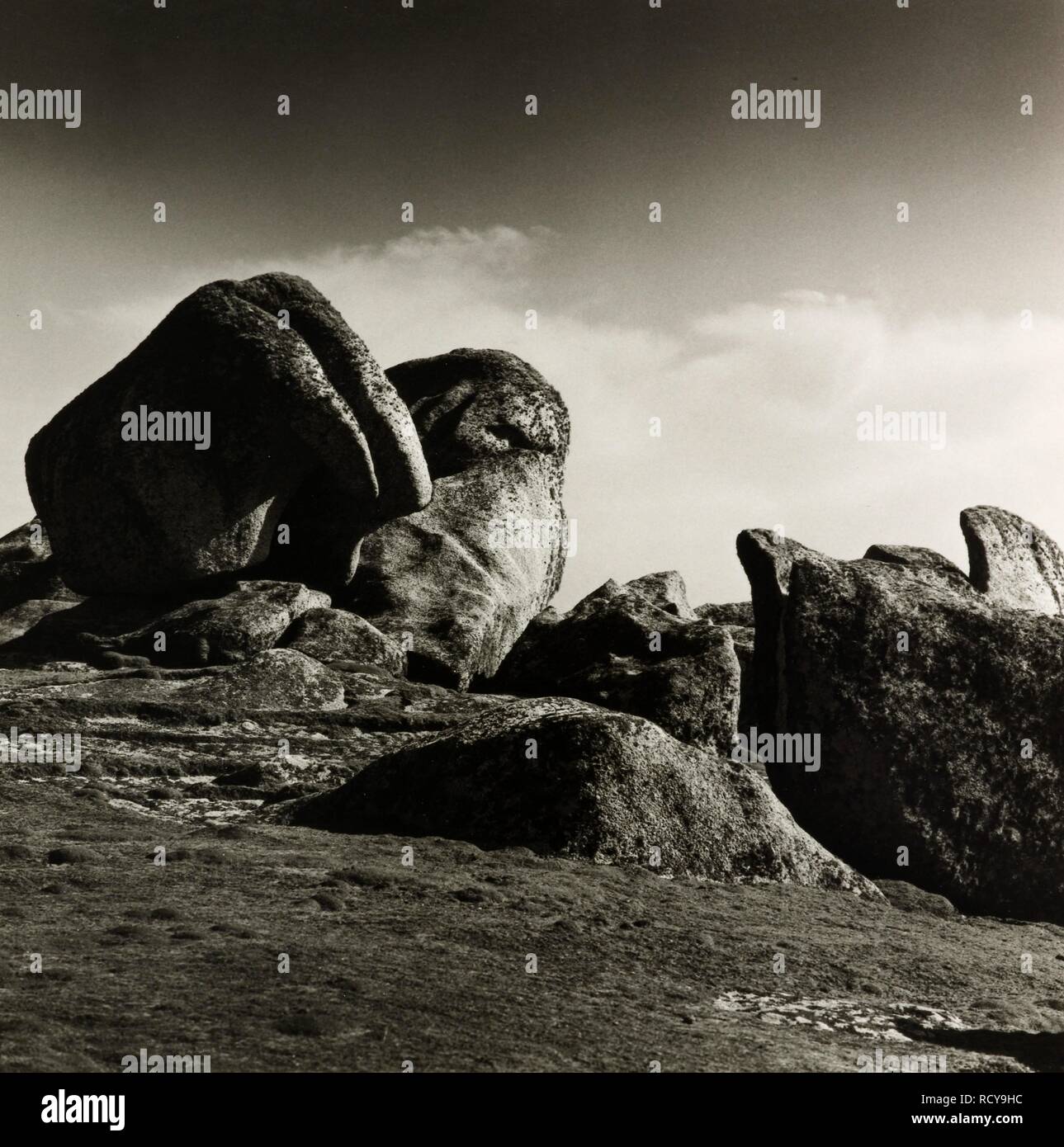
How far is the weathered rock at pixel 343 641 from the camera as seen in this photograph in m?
14.7

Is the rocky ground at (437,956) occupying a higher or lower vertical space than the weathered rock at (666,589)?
lower

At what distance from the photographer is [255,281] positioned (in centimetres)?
1625

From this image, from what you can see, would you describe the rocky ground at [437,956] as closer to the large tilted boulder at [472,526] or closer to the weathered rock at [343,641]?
the weathered rock at [343,641]

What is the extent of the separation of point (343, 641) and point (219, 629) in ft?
4.04

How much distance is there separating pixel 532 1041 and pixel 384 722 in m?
7.25

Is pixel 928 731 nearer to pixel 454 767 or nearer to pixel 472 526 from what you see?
pixel 454 767

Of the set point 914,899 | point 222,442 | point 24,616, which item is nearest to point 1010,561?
point 914,899

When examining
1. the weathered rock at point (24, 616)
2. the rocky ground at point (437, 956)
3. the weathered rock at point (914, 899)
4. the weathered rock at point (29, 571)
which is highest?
the weathered rock at point (29, 571)

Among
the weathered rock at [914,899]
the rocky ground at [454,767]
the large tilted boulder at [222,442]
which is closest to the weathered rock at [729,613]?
the rocky ground at [454,767]

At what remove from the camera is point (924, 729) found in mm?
10258

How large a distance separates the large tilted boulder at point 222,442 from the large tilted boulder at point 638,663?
2.95 metres

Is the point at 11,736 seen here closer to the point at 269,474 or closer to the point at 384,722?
the point at 384,722

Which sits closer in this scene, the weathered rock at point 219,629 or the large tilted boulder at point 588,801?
the large tilted boulder at point 588,801

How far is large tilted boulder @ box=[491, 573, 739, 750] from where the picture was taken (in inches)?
429
